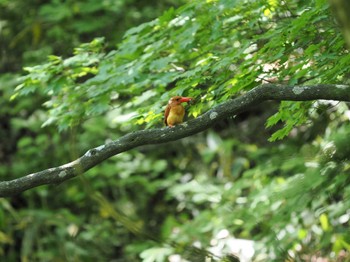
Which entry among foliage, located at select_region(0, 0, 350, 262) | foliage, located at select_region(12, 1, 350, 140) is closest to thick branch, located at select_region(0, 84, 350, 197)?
foliage, located at select_region(0, 0, 350, 262)

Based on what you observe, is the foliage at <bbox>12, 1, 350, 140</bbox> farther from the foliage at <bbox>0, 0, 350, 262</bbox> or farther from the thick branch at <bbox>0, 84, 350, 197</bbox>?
the thick branch at <bbox>0, 84, 350, 197</bbox>

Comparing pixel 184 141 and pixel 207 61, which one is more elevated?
pixel 207 61

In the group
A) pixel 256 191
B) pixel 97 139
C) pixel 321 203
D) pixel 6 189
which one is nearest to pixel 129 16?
pixel 97 139

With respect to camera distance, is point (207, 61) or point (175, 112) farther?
point (207, 61)

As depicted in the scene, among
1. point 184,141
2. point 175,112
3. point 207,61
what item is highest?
point 175,112

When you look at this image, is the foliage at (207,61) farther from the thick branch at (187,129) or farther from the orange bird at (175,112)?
the thick branch at (187,129)

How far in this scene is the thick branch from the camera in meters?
3.36

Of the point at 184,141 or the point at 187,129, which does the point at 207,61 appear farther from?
the point at 184,141

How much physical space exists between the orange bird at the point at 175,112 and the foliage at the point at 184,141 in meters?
0.26

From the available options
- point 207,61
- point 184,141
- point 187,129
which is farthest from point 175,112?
point 184,141

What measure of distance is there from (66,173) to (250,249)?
13.2 ft

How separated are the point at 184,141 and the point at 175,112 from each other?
6704mm

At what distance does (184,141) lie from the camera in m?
10.6

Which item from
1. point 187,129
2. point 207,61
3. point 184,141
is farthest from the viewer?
point 184,141
